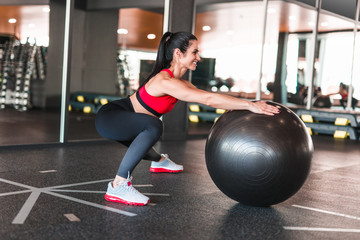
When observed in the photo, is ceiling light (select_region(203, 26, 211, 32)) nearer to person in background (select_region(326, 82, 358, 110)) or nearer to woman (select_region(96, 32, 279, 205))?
person in background (select_region(326, 82, 358, 110))

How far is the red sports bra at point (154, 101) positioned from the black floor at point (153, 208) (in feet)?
1.96

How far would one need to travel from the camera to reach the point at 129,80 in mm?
6449

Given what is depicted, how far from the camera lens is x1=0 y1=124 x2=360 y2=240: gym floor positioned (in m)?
2.22

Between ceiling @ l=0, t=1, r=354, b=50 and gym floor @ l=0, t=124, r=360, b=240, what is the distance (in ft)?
8.06

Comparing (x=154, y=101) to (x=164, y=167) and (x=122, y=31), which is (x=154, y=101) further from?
(x=122, y=31)

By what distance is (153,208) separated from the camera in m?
2.65

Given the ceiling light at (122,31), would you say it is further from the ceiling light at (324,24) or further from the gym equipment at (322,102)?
the gym equipment at (322,102)

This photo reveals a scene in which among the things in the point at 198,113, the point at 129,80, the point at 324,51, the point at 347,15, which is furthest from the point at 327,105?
the point at 129,80

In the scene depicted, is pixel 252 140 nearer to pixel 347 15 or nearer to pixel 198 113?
pixel 198 113

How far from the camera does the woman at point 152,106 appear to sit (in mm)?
2594

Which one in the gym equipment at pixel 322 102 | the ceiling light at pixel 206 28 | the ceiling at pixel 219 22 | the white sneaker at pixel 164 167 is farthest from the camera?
the gym equipment at pixel 322 102

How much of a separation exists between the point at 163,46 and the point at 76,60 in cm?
343

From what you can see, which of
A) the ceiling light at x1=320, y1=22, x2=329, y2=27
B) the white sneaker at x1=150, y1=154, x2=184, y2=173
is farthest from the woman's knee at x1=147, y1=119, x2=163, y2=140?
the ceiling light at x1=320, y1=22, x2=329, y2=27

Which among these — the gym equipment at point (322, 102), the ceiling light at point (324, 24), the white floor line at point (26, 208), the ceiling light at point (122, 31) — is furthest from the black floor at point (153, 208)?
the ceiling light at point (324, 24)
